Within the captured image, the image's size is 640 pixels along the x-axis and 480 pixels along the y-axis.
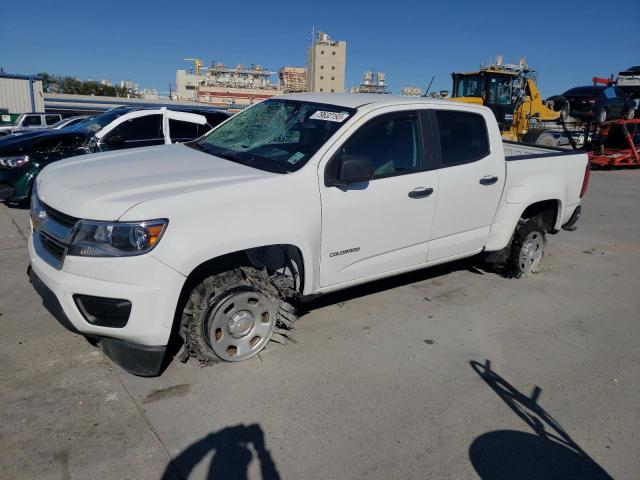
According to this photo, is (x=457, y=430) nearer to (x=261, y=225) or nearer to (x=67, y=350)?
(x=261, y=225)

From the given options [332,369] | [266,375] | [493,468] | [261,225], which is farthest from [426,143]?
[493,468]

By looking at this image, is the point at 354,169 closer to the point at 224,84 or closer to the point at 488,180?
the point at 488,180

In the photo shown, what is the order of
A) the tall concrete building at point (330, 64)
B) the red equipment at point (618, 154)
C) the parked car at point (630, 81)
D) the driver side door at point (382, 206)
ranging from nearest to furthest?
the driver side door at point (382, 206), the red equipment at point (618, 154), the parked car at point (630, 81), the tall concrete building at point (330, 64)

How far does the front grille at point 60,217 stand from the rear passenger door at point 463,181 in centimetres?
274

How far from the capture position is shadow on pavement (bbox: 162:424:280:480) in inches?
95.0

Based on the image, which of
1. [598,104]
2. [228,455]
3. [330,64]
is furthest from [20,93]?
[330,64]

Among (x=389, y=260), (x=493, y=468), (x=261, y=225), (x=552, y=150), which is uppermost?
(x=552, y=150)

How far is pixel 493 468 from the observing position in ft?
8.37

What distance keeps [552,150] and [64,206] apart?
5.16m

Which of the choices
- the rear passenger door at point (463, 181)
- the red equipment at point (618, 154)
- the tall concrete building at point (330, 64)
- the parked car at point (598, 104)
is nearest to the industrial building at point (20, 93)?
the parked car at point (598, 104)

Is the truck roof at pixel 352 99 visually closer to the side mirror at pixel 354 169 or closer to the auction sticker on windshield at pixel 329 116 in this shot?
the auction sticker on windshield at pixel 329 116

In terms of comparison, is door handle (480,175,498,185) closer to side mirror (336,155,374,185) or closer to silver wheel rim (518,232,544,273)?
silver wheel rim (518,232,544,273)

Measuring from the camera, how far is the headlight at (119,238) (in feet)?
8.83

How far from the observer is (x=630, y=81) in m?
22.0
